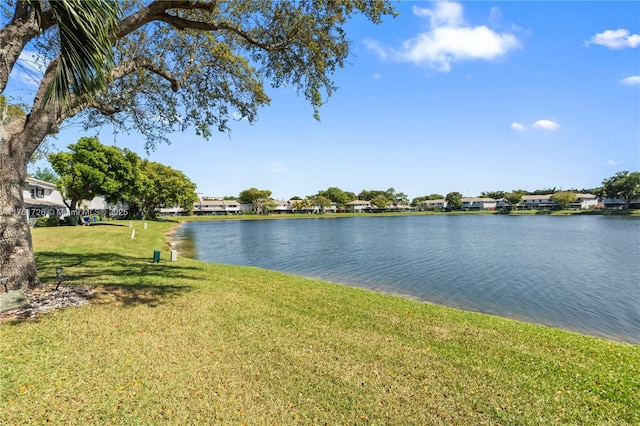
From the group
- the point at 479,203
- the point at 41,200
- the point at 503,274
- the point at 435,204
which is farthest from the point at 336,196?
the point at 503,274

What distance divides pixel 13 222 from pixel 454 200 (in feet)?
563

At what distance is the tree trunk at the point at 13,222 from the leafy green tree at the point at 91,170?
36550 mm

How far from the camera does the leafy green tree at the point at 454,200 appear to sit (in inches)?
6341

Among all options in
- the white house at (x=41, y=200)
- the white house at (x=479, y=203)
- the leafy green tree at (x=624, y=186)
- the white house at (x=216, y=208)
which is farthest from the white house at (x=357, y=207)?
the white house at (x=41, y=200)

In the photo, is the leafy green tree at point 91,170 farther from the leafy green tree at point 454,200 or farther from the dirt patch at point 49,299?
the leafy green tree at point 454,200

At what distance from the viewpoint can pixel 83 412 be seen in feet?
13.3

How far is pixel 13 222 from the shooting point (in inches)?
287

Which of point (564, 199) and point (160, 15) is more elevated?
point (160, 15)

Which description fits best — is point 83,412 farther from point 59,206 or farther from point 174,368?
point 59,206

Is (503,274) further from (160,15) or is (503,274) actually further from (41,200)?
(41,200)

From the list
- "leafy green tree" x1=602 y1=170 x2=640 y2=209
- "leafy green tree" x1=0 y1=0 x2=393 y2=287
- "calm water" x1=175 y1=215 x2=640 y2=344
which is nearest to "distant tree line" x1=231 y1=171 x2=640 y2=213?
"leafy green tree" x1=602 y1=170 x2=640 y2=209

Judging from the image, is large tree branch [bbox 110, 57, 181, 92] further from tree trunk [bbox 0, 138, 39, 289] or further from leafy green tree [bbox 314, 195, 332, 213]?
leafy green tree [bbox 314, 195, 332, 213]

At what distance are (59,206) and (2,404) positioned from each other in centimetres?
5398

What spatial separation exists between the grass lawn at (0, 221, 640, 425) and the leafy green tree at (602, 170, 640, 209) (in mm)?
135885
